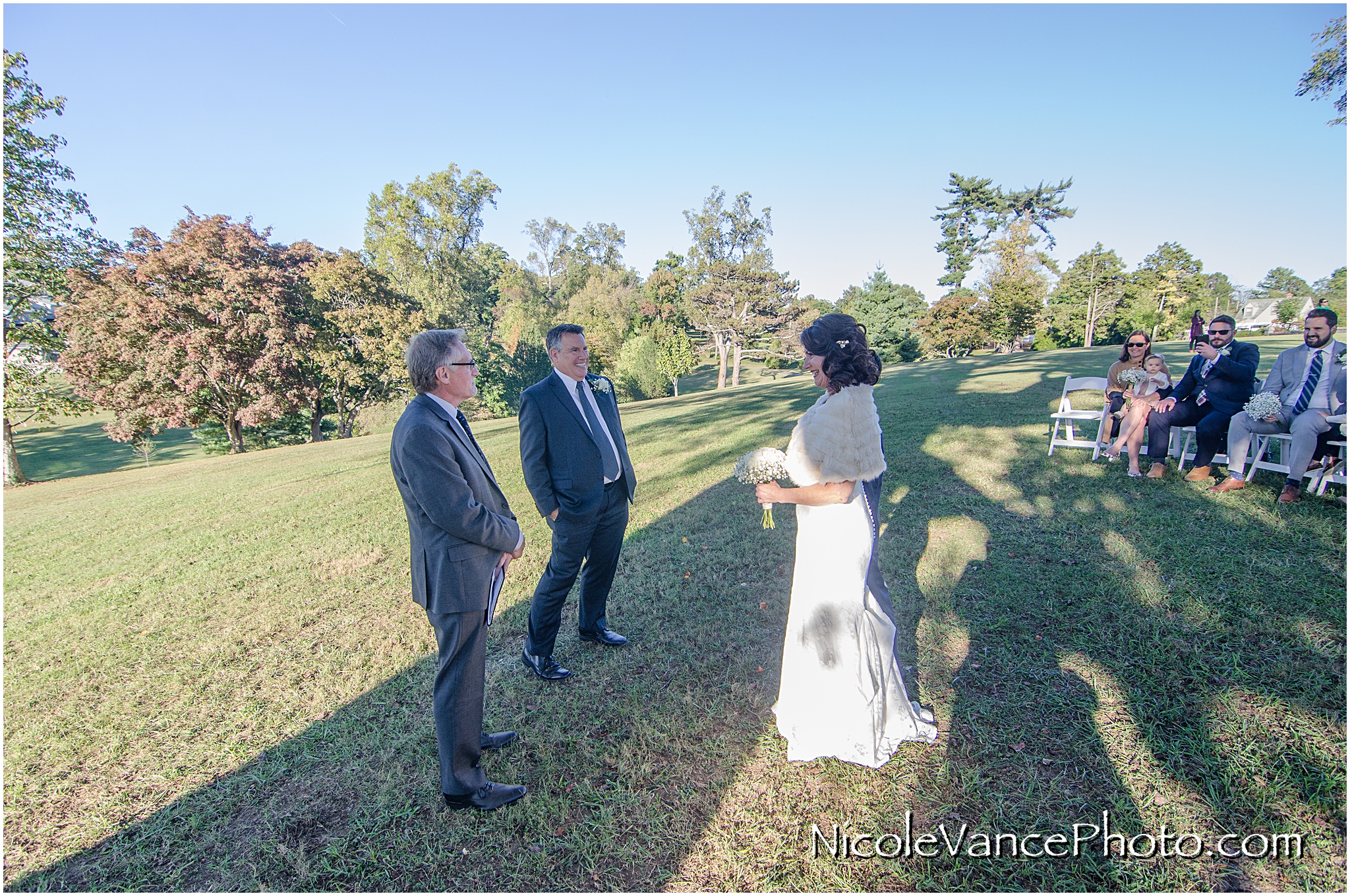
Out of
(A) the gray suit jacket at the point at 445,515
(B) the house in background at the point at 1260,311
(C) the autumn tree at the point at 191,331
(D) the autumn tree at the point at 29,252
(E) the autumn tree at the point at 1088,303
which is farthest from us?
(B) the house in background at the point at 1260,311

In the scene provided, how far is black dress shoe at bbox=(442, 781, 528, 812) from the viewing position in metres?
2.73

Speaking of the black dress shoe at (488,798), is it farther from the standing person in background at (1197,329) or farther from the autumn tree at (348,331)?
the autumn tree at (348,331)

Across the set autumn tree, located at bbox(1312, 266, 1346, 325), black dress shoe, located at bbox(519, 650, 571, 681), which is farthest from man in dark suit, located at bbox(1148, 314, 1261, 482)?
autumn tree, located at bbox(1312, 266, 1346, 325)

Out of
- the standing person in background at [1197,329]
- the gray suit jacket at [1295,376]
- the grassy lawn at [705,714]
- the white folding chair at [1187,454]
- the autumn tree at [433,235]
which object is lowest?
the grassy lawn at [705,714]

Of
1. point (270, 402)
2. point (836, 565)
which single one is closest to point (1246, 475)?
point (836, 565)

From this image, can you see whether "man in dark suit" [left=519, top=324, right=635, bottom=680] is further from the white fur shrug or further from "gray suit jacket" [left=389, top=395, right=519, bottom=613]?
the white fur shrug

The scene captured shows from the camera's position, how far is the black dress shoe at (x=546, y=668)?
3.79 m

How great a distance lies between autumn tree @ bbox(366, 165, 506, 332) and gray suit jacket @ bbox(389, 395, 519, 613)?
37.9m

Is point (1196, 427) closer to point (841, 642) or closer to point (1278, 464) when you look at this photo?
point (1278, 464)

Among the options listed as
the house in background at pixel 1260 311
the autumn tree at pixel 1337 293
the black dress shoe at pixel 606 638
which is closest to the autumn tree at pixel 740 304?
the black dress shoe at pixel 606 638

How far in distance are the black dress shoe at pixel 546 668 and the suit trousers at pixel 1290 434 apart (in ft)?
24.5

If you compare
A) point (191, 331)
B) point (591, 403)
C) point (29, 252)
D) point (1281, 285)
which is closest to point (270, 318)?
point (191, 331)

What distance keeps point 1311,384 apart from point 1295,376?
0.29 m

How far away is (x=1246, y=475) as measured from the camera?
634 centimetres
